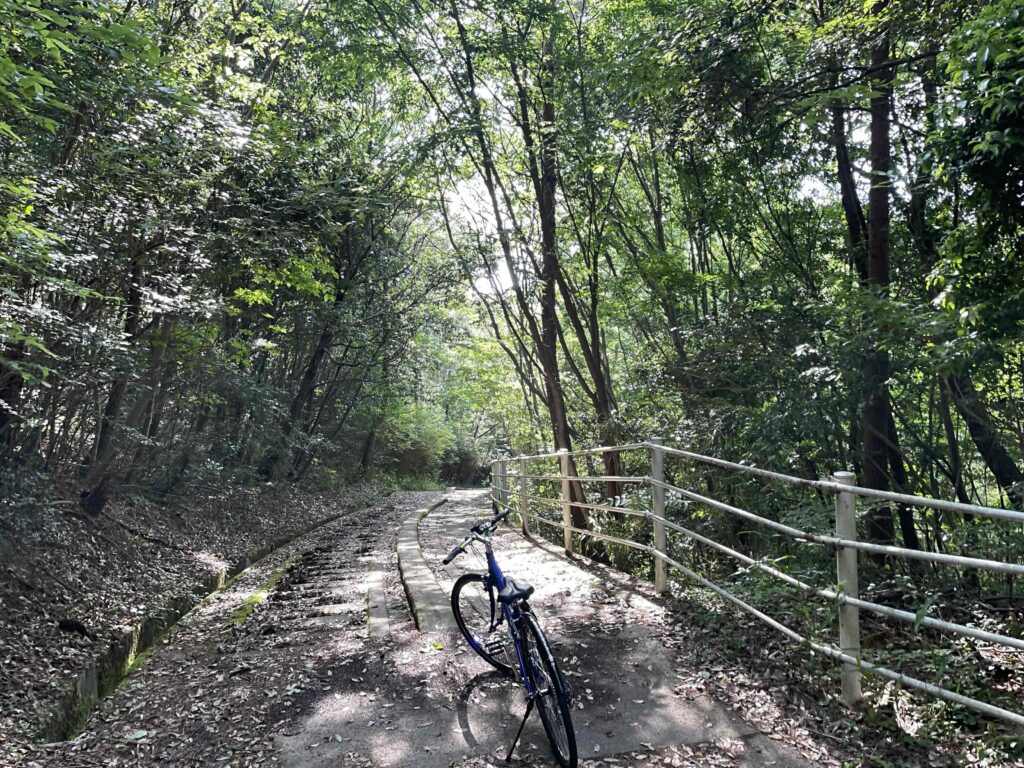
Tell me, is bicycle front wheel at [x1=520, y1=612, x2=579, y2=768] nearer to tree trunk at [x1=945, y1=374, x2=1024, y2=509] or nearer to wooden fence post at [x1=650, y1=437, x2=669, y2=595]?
wooden fence post at [x1=650, y1=437, x2=669, y2=595]

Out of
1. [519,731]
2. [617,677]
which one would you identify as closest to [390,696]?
[519,731]

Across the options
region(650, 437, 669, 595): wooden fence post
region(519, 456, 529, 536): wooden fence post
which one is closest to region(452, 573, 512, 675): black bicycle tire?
region(650, 437, 669, 595): wooden fence post

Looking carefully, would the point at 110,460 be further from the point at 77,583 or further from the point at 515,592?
the point at 515,592

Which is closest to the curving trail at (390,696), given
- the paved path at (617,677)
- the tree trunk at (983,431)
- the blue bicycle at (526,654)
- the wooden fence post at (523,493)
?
the paved path at (617,677)

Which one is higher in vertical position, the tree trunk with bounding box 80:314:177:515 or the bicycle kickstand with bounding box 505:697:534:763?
the tree trunk with bounding box 80:314:177:515

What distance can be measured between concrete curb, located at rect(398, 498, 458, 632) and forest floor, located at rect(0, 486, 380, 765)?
2.42 meters

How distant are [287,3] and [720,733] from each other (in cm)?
1656

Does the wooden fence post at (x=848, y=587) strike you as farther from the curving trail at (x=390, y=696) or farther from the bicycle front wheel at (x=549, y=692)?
the bicycle front wheel at (x=549, y=692)

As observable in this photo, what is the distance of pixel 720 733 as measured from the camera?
323 cm

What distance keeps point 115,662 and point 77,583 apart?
4.82 ft

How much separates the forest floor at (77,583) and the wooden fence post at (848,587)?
4.38 m

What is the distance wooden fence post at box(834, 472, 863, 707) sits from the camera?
10.4ft

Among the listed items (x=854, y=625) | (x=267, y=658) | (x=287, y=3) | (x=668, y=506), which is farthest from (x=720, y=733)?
(x=287, y=3)

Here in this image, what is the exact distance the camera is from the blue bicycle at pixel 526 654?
3.04 meters
